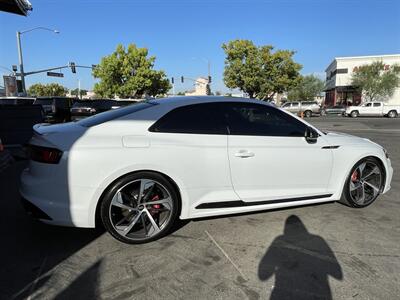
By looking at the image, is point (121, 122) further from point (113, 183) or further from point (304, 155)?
point (304, 155)

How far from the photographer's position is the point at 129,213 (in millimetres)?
3432

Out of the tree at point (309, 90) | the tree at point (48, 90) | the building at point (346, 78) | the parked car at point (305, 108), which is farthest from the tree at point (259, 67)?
the tree at point (48, 90)

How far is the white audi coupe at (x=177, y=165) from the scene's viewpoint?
3.18 meters

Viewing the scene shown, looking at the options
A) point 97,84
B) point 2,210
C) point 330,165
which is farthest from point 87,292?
point 97,84

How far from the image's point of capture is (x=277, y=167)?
12.7 feet

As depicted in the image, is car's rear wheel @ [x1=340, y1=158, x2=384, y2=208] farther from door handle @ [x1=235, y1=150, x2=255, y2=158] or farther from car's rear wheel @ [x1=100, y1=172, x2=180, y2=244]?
car's rear wheel @ [x1=100, y1=172, x2=180, y2=244]

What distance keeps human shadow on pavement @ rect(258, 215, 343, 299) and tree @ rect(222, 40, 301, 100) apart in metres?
36.7

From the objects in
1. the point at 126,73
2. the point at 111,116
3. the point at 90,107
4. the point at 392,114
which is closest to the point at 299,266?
the point at 111,116

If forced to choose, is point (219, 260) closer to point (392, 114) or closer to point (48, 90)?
point (392, 114)

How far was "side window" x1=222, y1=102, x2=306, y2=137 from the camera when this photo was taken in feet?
12.5

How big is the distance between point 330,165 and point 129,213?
2562 millimetres

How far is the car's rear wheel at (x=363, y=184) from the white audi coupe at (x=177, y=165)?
6 centimetres

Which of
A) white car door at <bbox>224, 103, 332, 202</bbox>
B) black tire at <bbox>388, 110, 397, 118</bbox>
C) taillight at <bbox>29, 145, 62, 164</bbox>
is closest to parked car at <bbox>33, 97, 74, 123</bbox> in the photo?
taillight at <bbox>29, 145, 62, 164</bbox>

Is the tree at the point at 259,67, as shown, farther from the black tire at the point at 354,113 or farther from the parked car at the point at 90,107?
the parked car at the point at 90,107
